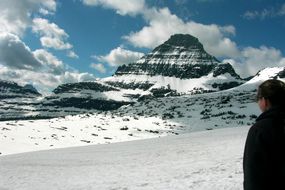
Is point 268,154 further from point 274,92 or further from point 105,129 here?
point 105,129

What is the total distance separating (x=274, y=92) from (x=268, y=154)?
0.75 meters

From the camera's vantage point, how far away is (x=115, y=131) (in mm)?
119000

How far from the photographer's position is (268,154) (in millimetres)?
4848

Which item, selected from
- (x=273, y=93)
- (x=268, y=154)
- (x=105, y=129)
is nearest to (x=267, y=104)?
(x=273, y=93)

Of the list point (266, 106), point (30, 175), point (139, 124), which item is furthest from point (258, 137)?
point (139, 124)

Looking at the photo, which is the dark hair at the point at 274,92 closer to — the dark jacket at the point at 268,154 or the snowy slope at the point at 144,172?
the dark jacket at the point at 268,154

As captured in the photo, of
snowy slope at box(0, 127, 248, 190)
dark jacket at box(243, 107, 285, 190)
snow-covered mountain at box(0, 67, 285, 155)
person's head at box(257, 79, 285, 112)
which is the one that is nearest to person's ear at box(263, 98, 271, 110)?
person's head at box(257, 79, 285, 112)

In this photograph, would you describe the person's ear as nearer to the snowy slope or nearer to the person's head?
the person's head

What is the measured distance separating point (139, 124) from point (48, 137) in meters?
32.4

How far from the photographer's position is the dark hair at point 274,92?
503 centimetres

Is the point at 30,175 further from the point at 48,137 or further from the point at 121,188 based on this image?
the point at 48,137

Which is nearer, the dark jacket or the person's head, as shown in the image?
the dark jacket

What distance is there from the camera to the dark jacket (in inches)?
190

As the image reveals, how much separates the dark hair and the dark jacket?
0.50 feet
